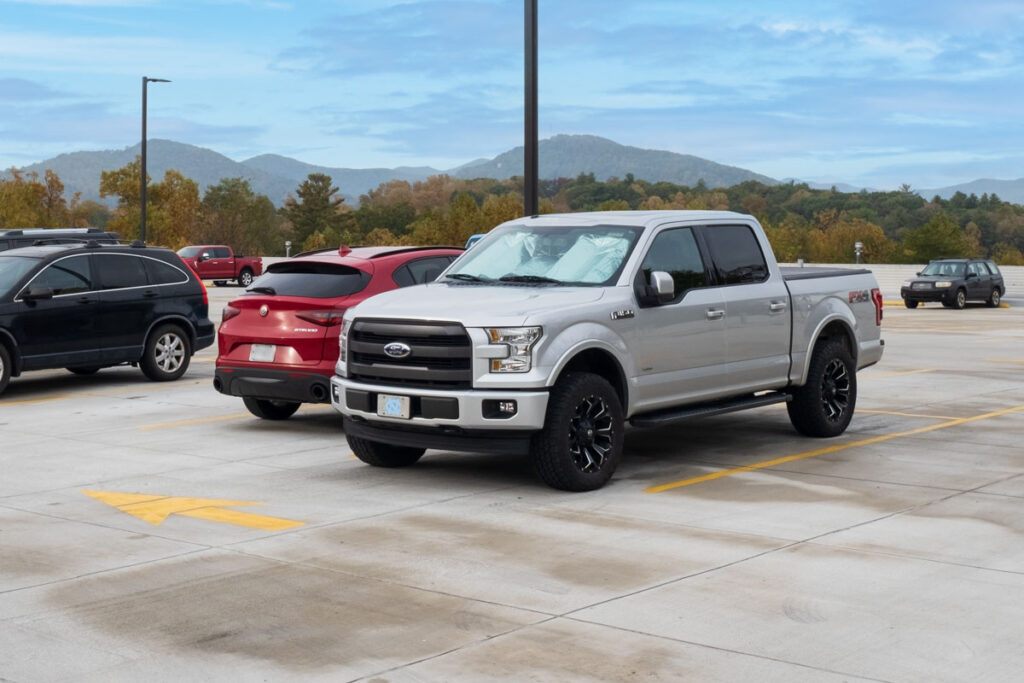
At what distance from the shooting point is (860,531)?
7875mm

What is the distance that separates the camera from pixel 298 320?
38.3ft

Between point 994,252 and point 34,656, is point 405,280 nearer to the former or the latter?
point 34,656

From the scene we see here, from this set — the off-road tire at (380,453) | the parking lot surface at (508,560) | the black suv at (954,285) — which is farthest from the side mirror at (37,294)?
the black suv at (954,285)

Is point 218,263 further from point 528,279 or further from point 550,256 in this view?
point 528,279

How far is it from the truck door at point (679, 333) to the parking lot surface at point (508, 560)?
654 mm

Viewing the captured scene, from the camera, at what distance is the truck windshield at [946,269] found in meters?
40.4

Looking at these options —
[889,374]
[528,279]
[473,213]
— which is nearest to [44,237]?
[889,374]

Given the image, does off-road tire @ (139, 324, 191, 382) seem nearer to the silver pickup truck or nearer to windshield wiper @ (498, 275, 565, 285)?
the silver pickup truck

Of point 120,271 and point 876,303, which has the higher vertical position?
point 120,271

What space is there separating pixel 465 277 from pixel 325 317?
1753 millimetres

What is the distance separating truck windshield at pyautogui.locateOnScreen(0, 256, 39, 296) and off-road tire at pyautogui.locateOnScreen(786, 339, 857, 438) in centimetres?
908

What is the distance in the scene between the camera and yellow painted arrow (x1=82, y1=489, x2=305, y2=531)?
8.17 m

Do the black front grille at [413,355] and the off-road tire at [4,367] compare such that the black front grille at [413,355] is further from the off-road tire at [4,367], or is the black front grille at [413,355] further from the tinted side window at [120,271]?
the tinted side window at [120,271]

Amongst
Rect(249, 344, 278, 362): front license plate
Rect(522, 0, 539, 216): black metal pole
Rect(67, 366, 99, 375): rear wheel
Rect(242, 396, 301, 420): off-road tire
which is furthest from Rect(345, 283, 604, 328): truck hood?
Rect(522, 0, 539, 216): black metal pole
